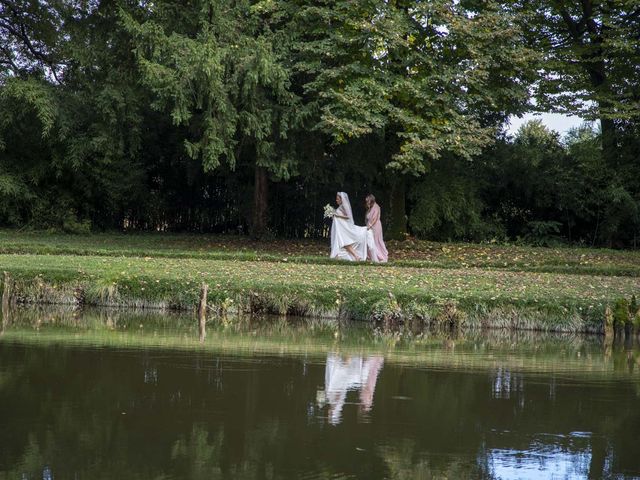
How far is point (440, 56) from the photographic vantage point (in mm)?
26188

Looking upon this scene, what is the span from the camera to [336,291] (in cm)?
1612

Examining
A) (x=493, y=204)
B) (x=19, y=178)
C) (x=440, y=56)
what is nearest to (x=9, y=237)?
(x=19, y=178)

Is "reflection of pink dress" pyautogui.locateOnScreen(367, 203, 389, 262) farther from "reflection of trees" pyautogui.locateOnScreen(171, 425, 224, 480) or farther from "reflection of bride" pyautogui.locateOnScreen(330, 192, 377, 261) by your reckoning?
"reflection of trees" pyautogui.locateOnScreen(171, 425, 224, 480)

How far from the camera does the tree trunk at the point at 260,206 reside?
95.9 feet

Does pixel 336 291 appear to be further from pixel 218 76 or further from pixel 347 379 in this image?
pixel 218 76

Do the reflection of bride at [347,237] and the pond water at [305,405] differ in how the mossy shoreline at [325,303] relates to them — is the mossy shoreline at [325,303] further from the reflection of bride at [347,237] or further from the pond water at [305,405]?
the reflection of bride at [347,237]

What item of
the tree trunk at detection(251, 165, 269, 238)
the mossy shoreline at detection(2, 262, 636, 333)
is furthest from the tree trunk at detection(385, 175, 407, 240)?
the mossy shoreline at detection(2, 262, 636, 333)

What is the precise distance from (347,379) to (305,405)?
1.57m

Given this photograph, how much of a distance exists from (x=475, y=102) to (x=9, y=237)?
13789mm

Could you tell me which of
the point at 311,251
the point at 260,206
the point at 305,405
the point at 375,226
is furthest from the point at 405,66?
the point at 305,405

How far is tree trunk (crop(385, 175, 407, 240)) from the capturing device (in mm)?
29078

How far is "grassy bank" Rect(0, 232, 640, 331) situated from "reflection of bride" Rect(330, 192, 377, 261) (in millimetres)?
3124

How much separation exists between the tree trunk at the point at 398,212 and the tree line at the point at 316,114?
0.17 ft

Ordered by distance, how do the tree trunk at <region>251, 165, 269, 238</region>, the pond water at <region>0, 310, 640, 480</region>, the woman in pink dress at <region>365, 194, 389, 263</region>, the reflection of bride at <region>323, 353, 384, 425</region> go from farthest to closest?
the tree trunk at <region>251, 165, 269, 238</region>, the woman in pink dress at <region>365, 194, 389, 263</region>, the reflection of bride at <region>323, 353, 384, 425</region>, the pond water at <region>0, 310, 640, 480</region>
